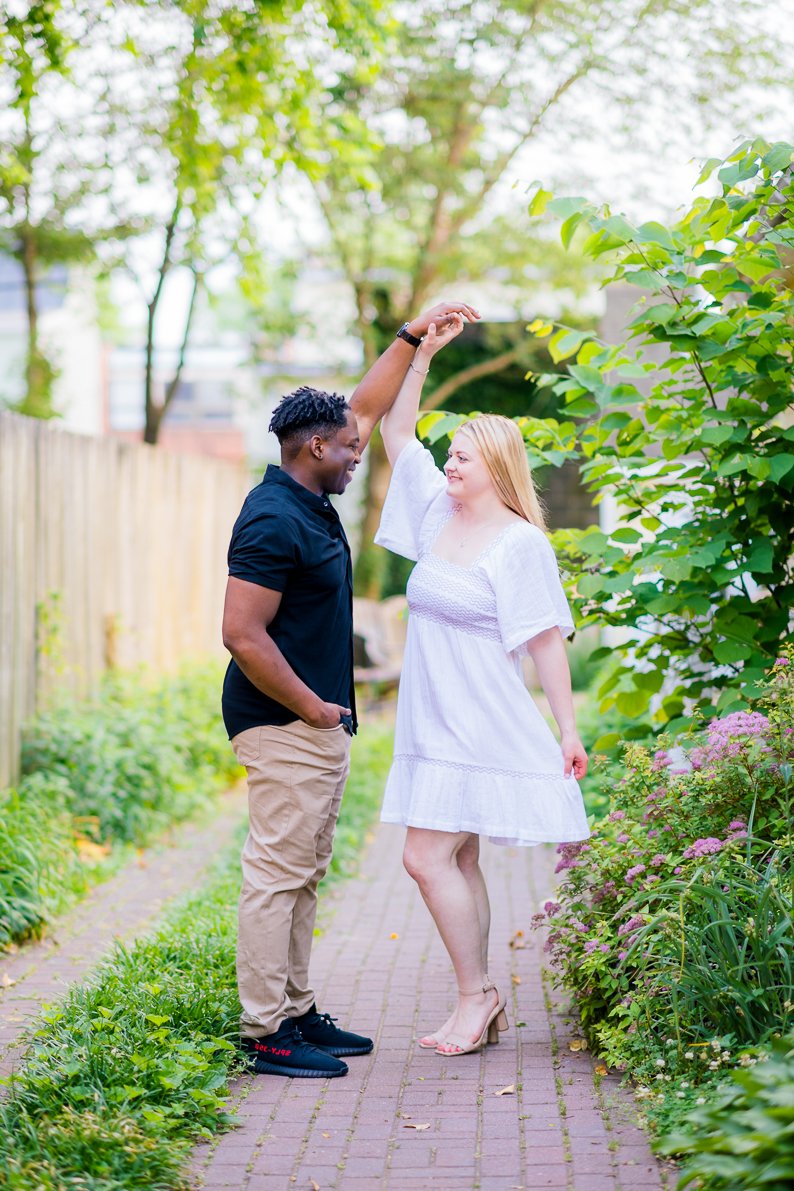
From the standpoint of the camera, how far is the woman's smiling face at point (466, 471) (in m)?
4.30

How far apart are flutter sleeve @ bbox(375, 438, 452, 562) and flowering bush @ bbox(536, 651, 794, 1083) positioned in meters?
1.02

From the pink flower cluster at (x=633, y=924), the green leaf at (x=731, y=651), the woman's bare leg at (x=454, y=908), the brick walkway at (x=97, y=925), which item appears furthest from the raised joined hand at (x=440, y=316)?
the brick walkway at (x=97, y=925)

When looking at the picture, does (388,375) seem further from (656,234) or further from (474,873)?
(474,873)

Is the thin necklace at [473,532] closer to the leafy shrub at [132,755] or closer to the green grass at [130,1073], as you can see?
the green grass at [130,1073]

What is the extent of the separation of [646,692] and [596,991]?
1425 millimetres

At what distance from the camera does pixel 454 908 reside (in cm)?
423

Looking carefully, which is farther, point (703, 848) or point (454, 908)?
point (454, 908)

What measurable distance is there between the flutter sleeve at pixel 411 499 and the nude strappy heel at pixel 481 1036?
4.67ft

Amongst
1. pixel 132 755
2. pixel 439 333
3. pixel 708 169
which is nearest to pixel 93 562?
pixel 132 755

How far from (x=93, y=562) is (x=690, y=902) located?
20.2 ft

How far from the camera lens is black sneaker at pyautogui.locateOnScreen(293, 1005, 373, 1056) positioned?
4312mm

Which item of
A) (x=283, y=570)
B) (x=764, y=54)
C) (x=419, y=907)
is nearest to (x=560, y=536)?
(x=283, y=570)

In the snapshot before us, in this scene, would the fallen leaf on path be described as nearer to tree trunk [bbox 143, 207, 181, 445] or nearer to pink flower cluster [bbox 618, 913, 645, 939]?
pink flower cluster [bbox 618, 913, 645, 939]

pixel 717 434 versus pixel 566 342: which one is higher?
pixel 566 342
